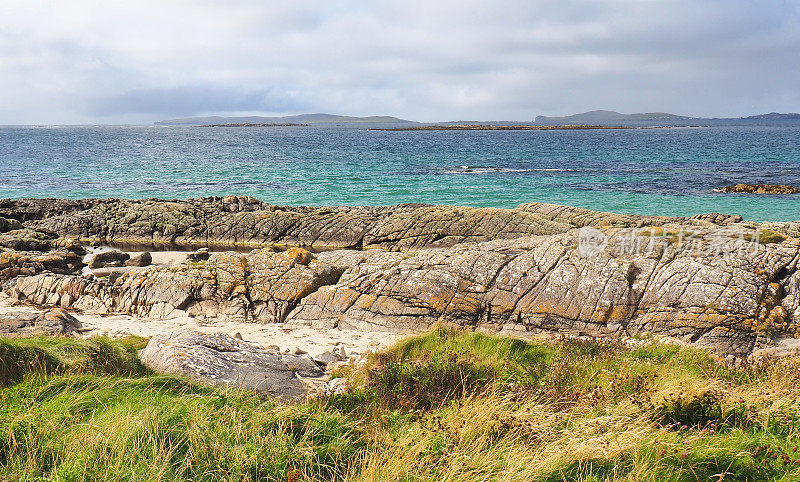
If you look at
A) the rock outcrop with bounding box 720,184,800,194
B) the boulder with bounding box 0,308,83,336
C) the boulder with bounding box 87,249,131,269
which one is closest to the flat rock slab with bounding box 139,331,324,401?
the boulder with bounding box 0,308,83,336

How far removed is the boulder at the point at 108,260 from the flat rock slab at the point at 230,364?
42.8 ft

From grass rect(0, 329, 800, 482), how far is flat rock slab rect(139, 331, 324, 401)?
2.67 ft

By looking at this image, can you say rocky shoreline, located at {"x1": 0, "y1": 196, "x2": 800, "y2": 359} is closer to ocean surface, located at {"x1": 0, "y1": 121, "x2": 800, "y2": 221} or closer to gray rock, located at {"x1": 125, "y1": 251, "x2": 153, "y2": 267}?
gray rock, located at {"x1": 125, "y1": 251, "x2": 153, "y2": 267}

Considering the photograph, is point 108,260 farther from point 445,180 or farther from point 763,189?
point 763,189

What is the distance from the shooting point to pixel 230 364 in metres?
8.45

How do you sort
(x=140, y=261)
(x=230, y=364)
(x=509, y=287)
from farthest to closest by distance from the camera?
(x=140, y=261)
(x=509, y=287)
(x=230, y=364)

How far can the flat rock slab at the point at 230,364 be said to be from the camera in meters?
Result: 7.70

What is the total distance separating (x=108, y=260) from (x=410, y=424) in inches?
748

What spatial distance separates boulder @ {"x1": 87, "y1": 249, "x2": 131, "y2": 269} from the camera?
2002 centimetres

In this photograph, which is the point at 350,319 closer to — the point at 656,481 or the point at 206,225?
the point at 656,481

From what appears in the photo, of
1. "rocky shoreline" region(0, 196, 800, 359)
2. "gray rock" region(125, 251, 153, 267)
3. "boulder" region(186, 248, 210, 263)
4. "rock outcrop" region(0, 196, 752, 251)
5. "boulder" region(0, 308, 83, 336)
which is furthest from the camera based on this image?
"rock outcrop" region(0, 196, 752, 251)

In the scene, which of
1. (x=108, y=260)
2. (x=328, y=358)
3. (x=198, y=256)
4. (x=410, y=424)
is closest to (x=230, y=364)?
(x=328, y=358)

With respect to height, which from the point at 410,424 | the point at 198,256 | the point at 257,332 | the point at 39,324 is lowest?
the point at 257,332

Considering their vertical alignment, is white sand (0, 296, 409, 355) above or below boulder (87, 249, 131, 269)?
below
